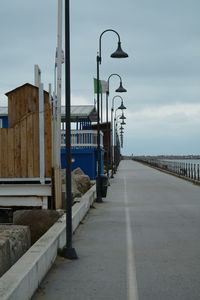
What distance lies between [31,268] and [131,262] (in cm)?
282

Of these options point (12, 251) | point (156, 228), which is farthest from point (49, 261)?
point (156, 228)

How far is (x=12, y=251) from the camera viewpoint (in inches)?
320

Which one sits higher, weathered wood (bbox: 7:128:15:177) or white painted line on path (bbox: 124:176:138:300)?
weathered wood (bbox: 7:128:15:177)

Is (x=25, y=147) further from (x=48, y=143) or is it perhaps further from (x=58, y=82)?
(x=58, y=82)

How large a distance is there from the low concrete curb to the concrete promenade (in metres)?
0.17

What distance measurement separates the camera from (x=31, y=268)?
686cm

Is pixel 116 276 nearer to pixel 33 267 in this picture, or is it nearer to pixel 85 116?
pixel 33 267

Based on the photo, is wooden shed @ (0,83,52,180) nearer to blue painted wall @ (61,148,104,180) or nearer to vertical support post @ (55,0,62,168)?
vertical support post @ (55,0,62,168)

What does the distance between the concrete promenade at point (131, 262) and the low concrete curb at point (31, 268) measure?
0.57 feet

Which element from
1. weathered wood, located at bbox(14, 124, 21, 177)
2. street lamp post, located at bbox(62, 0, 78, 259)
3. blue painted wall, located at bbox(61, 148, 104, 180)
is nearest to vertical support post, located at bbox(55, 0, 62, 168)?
weathered wood, located at bbox(14, 124, 21, 177)

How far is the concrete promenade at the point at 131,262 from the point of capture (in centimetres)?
727

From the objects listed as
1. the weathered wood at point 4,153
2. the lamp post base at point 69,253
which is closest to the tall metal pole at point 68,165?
the lamp post base at point 69,253

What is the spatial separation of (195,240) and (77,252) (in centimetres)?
279

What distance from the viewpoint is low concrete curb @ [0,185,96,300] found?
5905 mm
